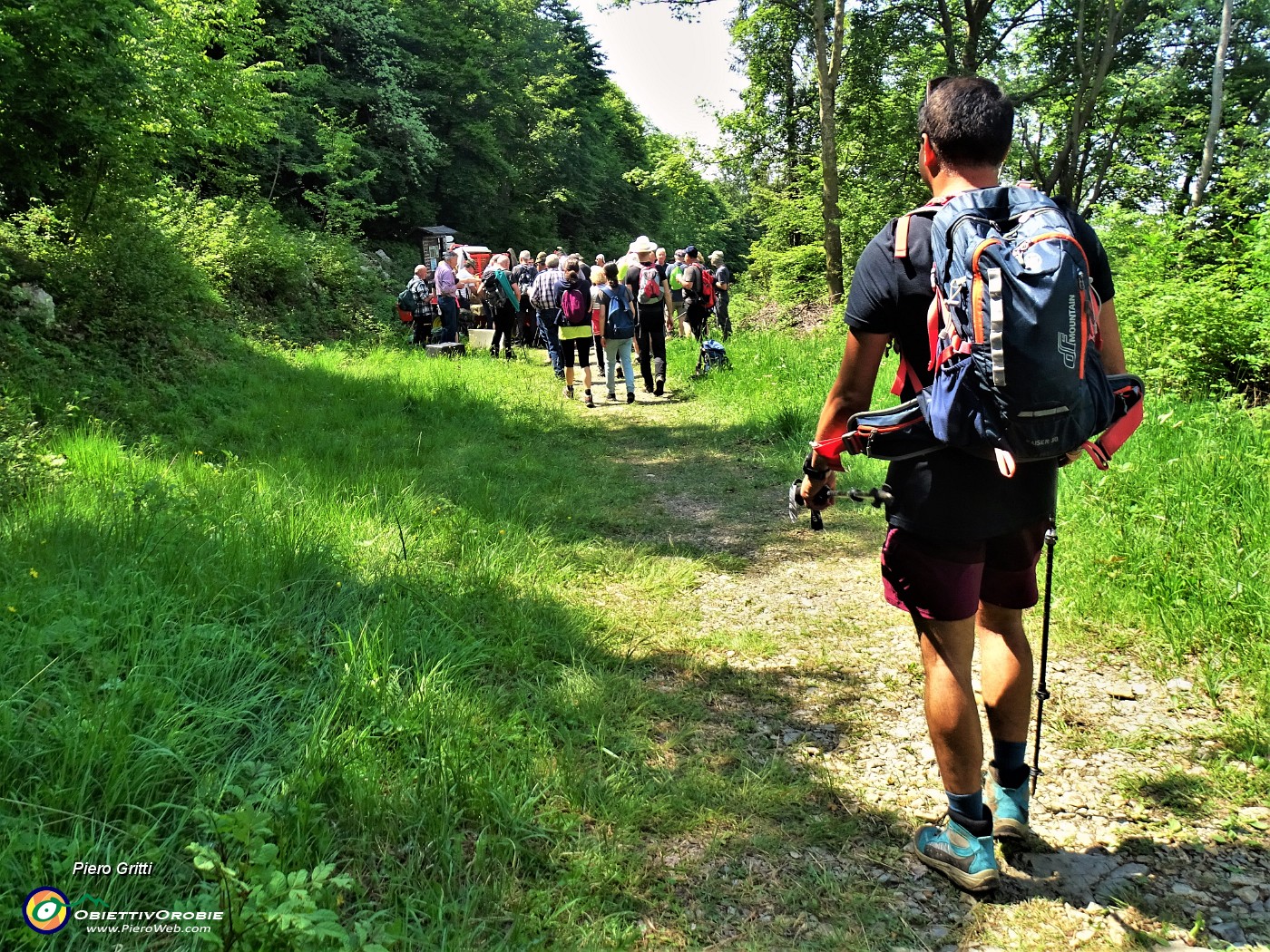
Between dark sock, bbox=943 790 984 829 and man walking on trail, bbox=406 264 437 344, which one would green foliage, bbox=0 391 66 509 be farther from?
man walking on trail, bbox=406 264 437 344

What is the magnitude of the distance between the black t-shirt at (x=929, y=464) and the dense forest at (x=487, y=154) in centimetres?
462

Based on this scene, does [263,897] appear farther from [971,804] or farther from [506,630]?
[506,630]

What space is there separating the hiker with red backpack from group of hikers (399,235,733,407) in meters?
0.01

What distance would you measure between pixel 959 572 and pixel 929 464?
0.99ft

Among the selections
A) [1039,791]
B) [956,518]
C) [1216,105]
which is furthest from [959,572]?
[1216,105]

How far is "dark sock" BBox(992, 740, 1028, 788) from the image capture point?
2.45 m

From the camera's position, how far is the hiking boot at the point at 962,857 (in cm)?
226

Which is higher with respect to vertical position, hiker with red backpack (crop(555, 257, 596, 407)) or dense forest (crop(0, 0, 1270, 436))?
dense forest (crop(0, 0, 1270, 436))

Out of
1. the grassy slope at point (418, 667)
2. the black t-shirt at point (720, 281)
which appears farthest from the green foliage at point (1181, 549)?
the black t-shirt at point (720, 281)

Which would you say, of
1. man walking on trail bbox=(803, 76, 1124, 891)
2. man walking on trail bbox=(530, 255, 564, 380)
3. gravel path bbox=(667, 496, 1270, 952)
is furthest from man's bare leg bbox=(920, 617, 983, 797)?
man walking on trail bbox=(530, 255, 564, 380)

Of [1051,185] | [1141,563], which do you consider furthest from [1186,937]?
[1051,185]

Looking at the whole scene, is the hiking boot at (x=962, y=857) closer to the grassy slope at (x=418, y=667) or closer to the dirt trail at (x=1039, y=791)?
the dirt trail at (x=1039, y=791)

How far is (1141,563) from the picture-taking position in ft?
13.0

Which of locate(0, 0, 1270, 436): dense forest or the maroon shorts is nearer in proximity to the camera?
the maroon shorts
